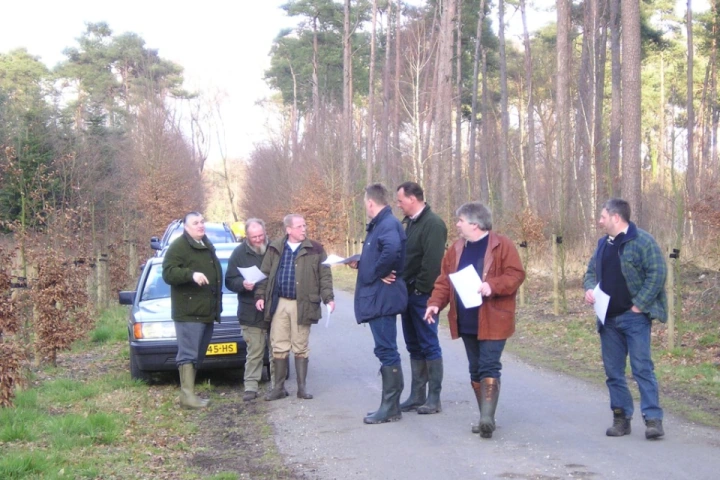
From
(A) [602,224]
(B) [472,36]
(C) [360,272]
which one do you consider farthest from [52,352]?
(B) [472,36]

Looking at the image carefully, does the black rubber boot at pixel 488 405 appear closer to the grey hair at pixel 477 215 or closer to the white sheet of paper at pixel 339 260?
the grey hair at pixel 477 215

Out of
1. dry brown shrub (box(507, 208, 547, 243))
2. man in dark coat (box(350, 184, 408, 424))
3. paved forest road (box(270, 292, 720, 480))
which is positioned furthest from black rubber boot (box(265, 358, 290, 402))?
dry brown shrub (box(507, 208, 547, 243))

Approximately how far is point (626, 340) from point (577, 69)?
128 feet

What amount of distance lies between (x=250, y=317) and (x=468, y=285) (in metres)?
3.46

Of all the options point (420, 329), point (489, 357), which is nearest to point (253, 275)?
point (420, 329)

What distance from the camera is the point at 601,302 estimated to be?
7359mm

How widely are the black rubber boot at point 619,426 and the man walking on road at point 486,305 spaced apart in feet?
3.18

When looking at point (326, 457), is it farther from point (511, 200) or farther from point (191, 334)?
point (511, 200)

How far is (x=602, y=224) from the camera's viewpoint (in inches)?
290

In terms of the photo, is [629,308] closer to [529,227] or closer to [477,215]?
[477,215]

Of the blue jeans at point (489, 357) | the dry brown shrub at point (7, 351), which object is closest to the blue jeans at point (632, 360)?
the blue jeans at point (489, 357)

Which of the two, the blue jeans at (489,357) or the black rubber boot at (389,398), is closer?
the blue jeans at (489,357)

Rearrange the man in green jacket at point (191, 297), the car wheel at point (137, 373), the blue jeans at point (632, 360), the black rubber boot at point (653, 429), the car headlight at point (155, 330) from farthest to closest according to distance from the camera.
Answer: the car wheel at point (137, 373), the car headlight at point (155, 330), the man in green jacket at point (191, 297), the blue jeans at point (632, 360), the black rubber boot at point (653, 429)

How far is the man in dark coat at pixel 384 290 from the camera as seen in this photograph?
7.99 meters
